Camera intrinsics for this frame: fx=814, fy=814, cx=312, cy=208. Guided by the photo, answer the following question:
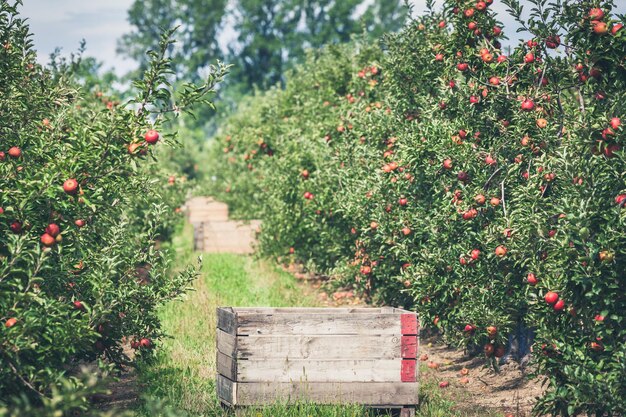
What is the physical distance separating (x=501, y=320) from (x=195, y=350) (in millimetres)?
3679

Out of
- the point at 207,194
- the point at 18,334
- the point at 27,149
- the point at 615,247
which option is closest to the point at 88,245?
the point at 27,149

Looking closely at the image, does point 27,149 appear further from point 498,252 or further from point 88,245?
point 498,252

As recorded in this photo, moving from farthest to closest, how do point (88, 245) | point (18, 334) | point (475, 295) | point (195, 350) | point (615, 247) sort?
point (195, 350) → point (475, 295) → point (88, 245) → point (615, 247) → point (18, 334)

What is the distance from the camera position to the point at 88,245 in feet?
24.1

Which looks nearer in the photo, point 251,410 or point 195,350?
point 251,410

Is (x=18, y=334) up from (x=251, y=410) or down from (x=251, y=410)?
up

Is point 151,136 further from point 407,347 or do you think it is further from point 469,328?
point 469,328

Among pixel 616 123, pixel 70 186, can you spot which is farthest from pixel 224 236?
pixel 616 123

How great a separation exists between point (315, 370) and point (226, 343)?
2.70 ft

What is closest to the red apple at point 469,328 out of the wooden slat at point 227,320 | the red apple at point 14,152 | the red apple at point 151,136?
the wooden slat at point 227,320

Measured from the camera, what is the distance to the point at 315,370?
281 inches

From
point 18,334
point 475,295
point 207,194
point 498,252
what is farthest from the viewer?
point 207,194

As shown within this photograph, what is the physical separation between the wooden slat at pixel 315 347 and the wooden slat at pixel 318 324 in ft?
0.15

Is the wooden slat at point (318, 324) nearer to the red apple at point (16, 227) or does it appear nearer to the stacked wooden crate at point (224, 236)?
the red apple at point (16, 227)
